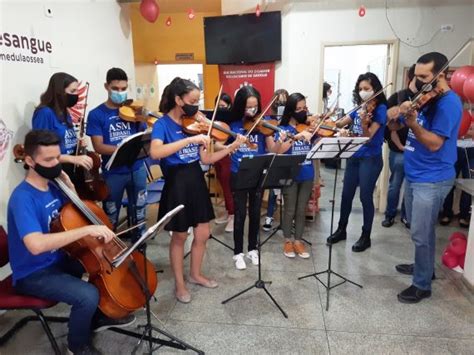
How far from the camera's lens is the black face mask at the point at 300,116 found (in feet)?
9.63

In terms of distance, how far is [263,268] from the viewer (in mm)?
3064

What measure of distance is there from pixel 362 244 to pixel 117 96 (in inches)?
97.3

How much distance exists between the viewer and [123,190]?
2938 mm

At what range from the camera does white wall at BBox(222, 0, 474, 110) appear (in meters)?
3.97

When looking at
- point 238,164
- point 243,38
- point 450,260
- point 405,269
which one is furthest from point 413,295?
point 243,38

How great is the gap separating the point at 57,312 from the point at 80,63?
6.81ft

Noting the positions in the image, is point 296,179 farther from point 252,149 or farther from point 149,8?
point 149,8

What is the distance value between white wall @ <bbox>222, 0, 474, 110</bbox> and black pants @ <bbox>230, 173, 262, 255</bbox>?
6.45 feet

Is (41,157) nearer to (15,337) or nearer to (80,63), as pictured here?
(15,337)

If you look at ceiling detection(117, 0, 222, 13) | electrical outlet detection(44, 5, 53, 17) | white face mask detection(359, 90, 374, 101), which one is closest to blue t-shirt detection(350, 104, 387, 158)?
white face mask detection(359, 90, 374, 101)

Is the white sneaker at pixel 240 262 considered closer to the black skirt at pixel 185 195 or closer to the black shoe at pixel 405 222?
the black skirt at pixel 185 195

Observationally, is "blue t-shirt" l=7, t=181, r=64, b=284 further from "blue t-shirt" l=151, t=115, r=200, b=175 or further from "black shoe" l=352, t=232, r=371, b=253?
"black shoe" l=352, t=232, r=371, b=253

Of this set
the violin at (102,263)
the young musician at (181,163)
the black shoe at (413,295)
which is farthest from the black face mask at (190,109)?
the black shoe at (413,295)

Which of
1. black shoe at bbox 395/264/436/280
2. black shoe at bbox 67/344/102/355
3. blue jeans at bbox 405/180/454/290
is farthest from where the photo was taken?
black shoe at bbox 395/264/436/280
